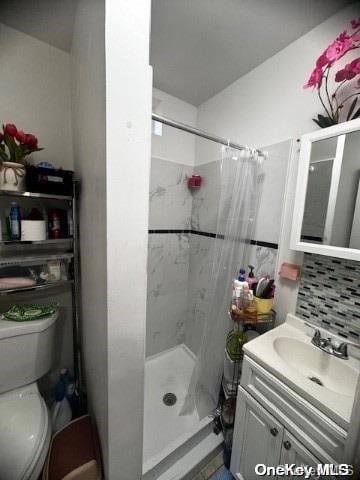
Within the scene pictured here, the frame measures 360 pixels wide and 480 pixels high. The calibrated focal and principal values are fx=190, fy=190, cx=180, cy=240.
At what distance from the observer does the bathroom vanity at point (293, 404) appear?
66 cm

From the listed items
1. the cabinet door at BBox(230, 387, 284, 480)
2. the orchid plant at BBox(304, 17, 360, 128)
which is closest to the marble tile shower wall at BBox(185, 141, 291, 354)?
the orchid plant at BBox(304, 17, 360, 128)

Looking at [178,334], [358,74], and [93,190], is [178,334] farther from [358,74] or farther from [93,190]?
[358,74]

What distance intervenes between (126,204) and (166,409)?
1.62 m

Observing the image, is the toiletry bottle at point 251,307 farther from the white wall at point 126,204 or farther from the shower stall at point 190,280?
the white wall at point 126,204

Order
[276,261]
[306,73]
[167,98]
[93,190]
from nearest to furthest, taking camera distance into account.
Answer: [93,190]
[306,73]
[276,261]
[167,98]

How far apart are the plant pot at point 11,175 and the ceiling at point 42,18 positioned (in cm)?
Result: 82

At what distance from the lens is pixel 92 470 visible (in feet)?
2.81

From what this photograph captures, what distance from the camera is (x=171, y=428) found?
51.9 inches

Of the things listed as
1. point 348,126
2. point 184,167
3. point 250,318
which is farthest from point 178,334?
point 348,126

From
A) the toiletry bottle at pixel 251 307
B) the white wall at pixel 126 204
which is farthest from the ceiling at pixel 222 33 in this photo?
the toiletry bottle at pixel 251 307

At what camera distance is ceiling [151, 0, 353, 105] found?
0.95 m

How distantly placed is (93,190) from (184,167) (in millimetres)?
1181

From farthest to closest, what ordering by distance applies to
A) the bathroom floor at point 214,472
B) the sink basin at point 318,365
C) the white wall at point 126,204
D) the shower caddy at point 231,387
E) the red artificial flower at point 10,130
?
the shower caddy at point 231,387 → the bathroom floor at point 214,472 → the red artificial flower at point 10,130 → the sink basin at point 318,365 → the white wall at point 126,204

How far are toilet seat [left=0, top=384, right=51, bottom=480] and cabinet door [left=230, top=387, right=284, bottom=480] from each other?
924mm
